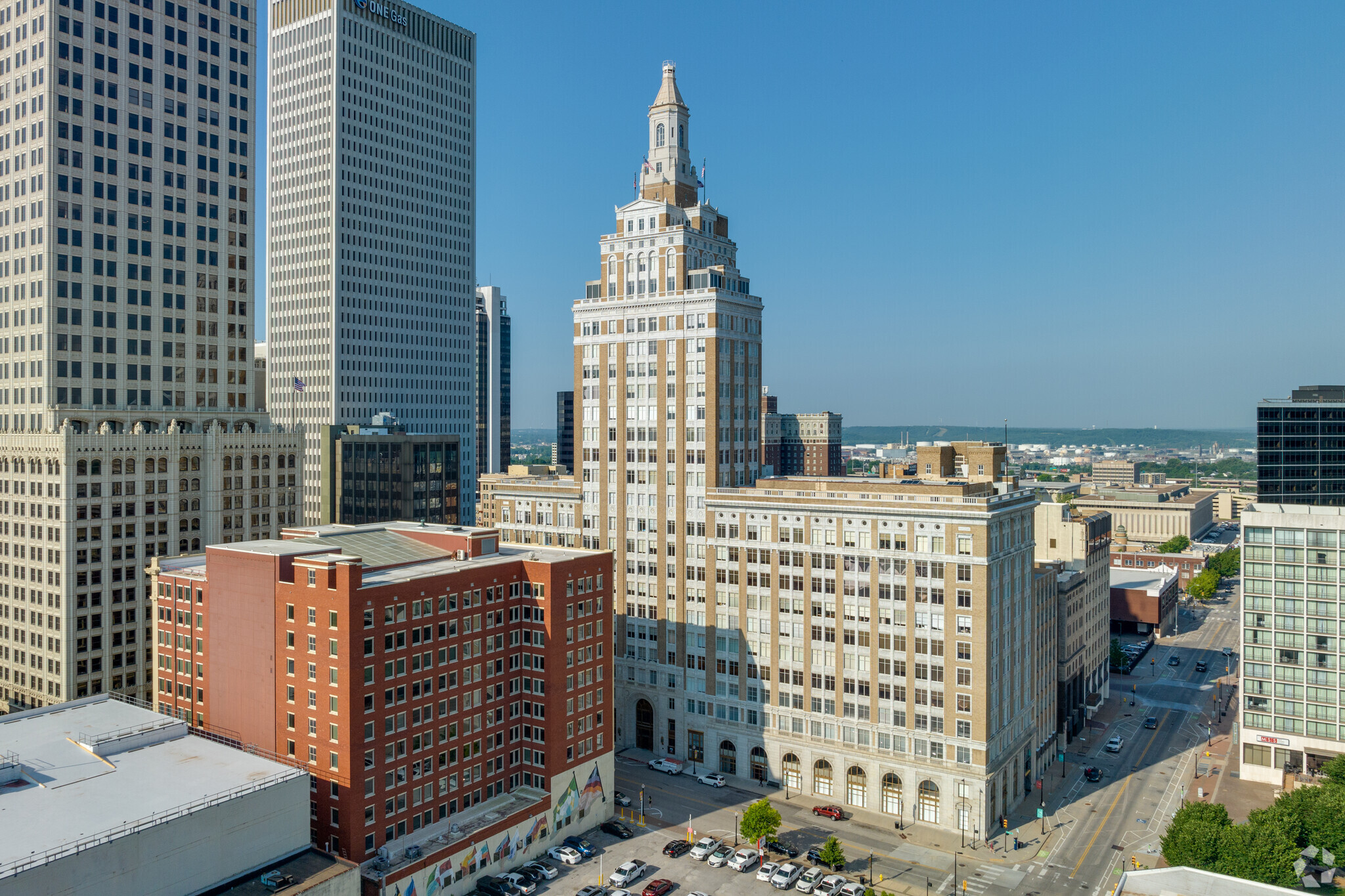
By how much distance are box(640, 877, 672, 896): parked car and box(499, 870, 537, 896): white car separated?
11.0m

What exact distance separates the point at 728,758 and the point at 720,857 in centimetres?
2717

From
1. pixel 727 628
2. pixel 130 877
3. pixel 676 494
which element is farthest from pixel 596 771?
pixel 130 877

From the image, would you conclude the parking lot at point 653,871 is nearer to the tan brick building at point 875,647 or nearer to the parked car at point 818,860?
the parked car at point 818,860

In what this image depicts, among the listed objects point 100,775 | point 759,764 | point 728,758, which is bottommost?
point 728,758

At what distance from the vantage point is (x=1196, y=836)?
291 feet

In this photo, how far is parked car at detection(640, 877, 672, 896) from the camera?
3595 inches

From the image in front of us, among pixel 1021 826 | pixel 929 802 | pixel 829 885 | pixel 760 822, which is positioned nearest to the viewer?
pixel 829 885

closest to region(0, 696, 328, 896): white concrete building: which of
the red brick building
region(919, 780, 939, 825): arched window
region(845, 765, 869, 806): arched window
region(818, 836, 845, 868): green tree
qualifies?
the red brick building

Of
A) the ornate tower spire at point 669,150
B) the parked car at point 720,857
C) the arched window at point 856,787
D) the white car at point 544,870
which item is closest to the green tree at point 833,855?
the parked car at point 720,857

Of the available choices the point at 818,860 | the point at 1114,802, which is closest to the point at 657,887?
the point at 818,860

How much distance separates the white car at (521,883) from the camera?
92125 mm

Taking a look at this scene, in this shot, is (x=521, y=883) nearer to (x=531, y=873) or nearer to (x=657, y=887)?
(x=531, y=873)

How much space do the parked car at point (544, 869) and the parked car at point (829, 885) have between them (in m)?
26.7

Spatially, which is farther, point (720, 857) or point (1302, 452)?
point (1302, 452)
